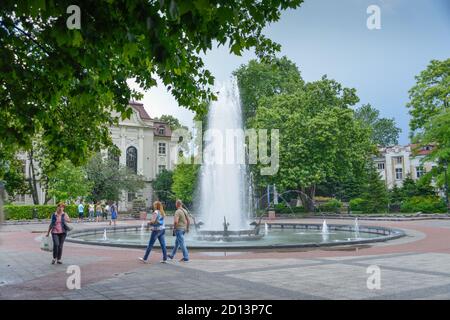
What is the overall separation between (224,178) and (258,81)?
3080cm

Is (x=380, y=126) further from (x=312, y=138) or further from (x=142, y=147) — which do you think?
(x=312, y=138)

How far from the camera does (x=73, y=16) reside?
6.18 metres

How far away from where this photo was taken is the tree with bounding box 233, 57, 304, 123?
55344 millimetres

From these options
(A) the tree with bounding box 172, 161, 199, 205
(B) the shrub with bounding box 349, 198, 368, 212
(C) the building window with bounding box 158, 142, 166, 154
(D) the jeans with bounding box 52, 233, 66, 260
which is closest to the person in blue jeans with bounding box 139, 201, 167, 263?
(D) the jeans with bounding box 52, 233, 66, 260

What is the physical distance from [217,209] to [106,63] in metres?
19.4

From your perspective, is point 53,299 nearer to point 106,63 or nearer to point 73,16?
point 106,63

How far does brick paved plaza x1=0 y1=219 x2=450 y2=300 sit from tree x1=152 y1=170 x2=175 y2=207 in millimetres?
47663

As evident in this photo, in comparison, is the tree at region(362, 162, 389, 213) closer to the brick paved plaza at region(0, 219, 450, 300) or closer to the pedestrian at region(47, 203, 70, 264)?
the brick paved plaza at region(0, 219, 450, 300)

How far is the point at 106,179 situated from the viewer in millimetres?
54062

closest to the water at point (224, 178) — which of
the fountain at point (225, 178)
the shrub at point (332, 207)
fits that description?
the fountain at point (225, 178)

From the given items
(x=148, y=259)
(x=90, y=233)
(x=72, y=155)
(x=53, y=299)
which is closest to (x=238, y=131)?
(x=90, y=233)

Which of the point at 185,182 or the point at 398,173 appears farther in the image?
the point at 398,173

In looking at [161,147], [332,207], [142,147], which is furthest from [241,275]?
[161,147]

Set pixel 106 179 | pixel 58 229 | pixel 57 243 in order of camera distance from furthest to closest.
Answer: pixel 106 179
pixel 57 243
pixel 58 229
